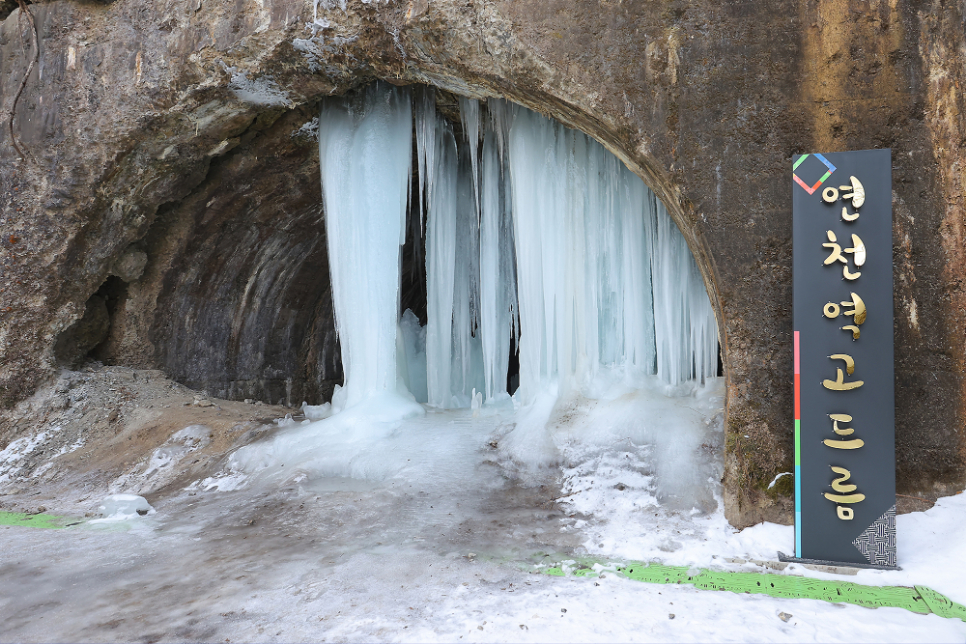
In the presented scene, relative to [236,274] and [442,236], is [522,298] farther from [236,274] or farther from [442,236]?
[236,274]

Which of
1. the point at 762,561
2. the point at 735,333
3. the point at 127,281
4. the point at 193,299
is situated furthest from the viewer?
the point at 193,299

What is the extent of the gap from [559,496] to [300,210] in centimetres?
436

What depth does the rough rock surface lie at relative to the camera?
3184mm

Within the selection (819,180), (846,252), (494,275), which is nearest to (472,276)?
(494,275)

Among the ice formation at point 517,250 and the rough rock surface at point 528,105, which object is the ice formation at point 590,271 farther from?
the rough rock surface at point 528,105

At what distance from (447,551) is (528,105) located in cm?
290

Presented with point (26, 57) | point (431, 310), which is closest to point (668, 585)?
point (431, 310)

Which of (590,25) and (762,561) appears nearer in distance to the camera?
(762,561)

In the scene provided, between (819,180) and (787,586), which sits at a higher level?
(819,180)

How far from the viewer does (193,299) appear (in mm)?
6598

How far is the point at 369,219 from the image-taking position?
17.5 ft

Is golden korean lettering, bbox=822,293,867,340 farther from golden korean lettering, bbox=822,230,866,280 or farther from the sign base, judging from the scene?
the sign base

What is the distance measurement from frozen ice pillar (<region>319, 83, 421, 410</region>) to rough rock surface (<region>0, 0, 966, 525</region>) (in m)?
0.48

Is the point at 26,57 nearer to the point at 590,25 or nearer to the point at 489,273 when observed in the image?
the point at 489,273
